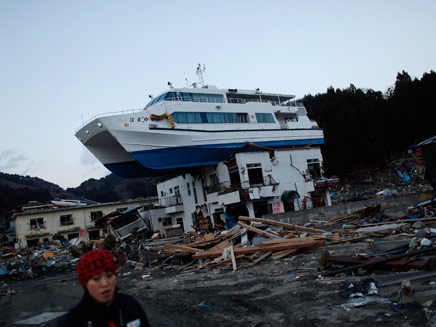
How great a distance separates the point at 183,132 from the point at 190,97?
438 cm

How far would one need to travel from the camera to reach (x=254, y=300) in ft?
26.8

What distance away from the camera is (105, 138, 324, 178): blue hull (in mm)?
31000

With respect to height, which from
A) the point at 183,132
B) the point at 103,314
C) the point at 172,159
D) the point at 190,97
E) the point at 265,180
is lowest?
the point at 103,314

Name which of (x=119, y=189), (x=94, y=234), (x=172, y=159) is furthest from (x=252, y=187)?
(x=119, y=189)

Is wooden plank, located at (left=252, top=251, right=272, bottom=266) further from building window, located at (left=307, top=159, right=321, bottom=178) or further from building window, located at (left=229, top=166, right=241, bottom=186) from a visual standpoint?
building window, located at (left=307, top=159, right=321, bottom=178)

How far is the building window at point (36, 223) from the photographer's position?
152ft

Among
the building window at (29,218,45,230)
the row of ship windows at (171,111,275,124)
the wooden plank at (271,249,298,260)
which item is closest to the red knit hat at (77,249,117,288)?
the wooden plank at (271,249,298,260)

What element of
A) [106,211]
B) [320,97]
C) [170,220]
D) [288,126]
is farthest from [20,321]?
[320,97]

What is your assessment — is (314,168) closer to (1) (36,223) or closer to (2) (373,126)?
(2) (373,126)

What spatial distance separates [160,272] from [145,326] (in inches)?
524

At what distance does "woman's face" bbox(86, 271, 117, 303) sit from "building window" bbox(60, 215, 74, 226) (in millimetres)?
49597

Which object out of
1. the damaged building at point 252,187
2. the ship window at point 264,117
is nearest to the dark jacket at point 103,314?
the damaged building at point 252,187

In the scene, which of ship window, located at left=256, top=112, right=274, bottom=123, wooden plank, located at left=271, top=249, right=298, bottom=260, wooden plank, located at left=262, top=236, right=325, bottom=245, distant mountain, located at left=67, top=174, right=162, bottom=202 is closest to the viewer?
wooden plank, located at left=271, top=249, right=298, bottom=260

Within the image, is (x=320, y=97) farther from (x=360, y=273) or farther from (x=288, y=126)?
(x=360, y=273)
